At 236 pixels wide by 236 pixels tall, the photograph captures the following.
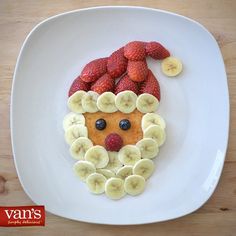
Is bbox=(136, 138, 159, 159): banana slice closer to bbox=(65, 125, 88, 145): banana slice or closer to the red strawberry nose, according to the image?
the red strawberry nose

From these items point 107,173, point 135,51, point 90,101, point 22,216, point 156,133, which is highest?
point 135,51

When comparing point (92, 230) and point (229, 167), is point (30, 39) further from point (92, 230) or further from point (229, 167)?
point (229, 167)

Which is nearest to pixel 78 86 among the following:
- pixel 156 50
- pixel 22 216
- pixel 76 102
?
pixel 76 102

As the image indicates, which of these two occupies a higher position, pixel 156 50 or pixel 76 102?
pixel 156 50

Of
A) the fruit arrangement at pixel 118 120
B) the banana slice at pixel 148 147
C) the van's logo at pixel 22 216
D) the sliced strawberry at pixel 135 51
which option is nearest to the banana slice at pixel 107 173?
the fruit arrangement at pixel 118 120

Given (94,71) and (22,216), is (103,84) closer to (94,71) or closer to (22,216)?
(94,71)

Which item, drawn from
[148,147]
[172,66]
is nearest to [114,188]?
[148,147]
